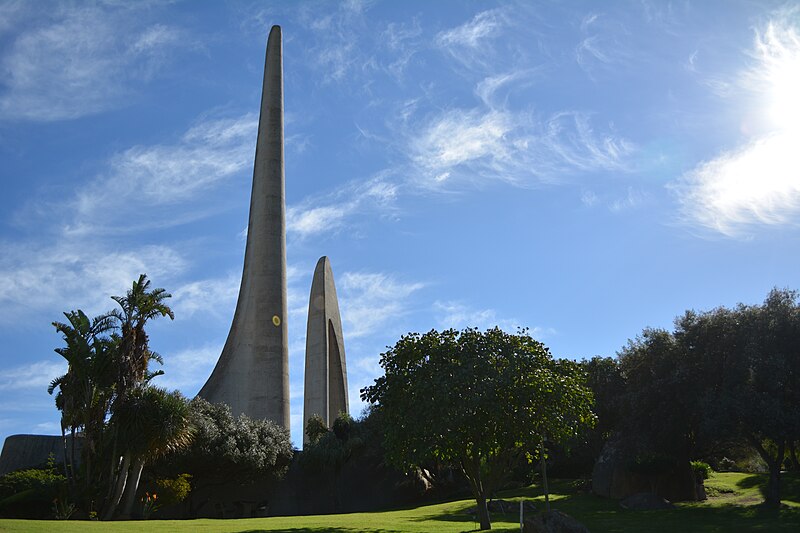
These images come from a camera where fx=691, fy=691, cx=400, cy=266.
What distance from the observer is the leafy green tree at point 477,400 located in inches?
847

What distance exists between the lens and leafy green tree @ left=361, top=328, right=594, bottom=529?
21516 mm

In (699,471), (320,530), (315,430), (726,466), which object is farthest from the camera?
(726,466)

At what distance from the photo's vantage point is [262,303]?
4753cm

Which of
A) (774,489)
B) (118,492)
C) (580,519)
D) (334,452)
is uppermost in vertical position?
(334,452)

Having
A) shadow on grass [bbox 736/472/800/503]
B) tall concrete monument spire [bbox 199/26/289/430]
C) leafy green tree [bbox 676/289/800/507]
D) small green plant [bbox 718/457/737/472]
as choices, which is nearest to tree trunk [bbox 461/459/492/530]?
leafy green tree [bbox 676/289/800/507]

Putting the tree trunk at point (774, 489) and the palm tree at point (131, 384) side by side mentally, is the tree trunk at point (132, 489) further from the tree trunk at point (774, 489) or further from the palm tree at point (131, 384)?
the tree trunk at point (774, 489)

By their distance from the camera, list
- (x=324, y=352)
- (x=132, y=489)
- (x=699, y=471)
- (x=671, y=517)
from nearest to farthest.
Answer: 1. (x=671, y=517)
2. (x=132, y=489)
3. (x=699, y=471)
4. (x=324, y=352)

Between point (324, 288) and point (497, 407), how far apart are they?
40.3m

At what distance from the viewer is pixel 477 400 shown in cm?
2095

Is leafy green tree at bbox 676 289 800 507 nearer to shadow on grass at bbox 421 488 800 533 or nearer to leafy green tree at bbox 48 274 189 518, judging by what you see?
shadow on grass at bbox 421 488 800 533

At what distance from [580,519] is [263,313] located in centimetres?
2705

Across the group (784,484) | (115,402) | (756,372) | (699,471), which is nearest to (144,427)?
(115,402)

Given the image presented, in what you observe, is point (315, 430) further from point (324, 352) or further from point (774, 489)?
point (774, 489)

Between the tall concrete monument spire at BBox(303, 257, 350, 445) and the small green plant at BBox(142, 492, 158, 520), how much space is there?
25.1 m
